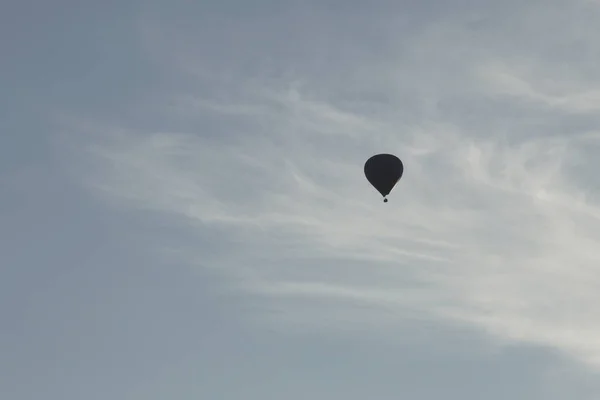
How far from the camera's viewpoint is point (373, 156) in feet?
203

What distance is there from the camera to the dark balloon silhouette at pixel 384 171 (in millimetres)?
61562

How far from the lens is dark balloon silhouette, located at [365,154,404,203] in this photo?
61562mm

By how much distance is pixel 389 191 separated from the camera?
62.4 m

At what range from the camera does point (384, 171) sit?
61.6 metres

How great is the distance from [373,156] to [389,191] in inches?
140
